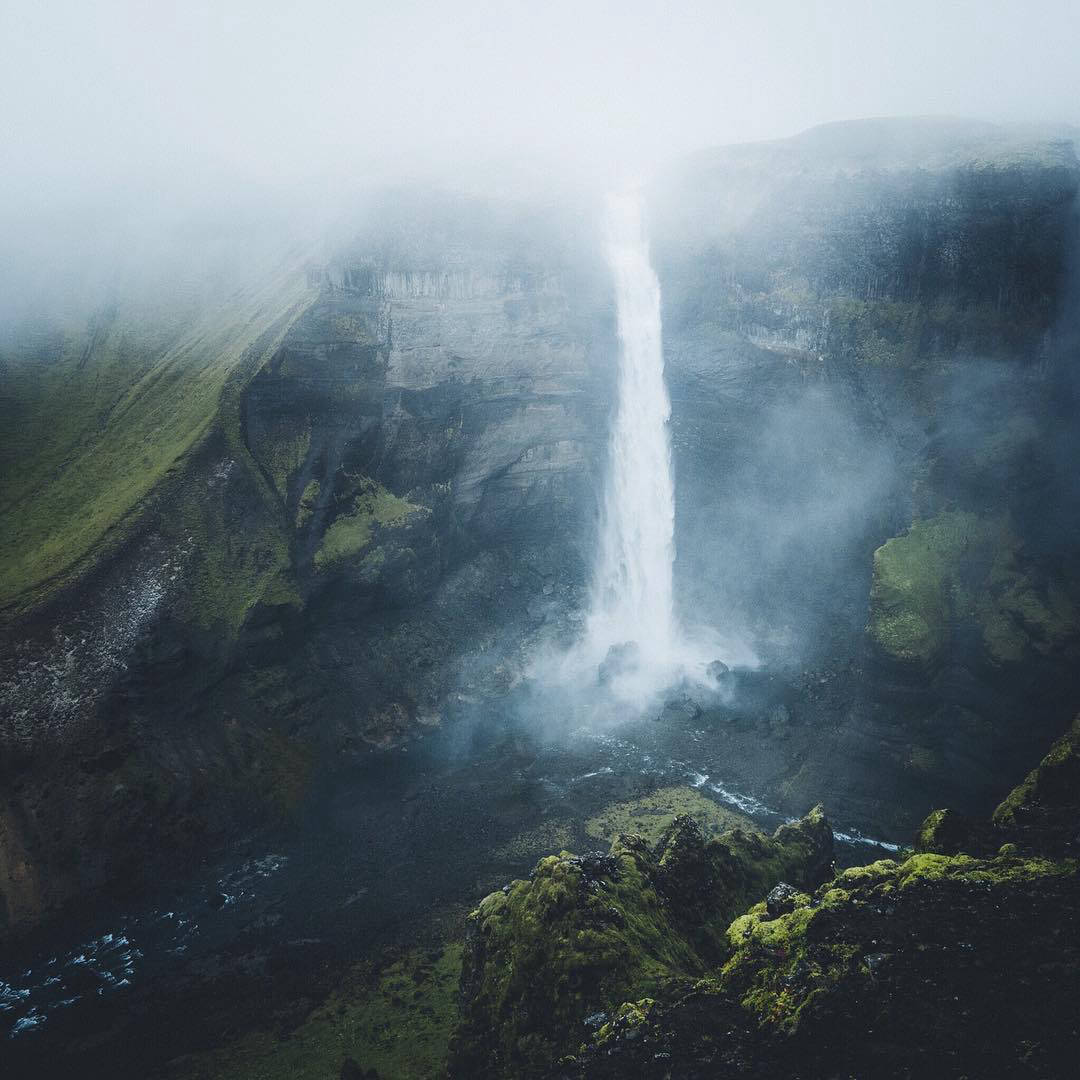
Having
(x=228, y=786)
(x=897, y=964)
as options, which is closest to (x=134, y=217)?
(x=228, y=786)

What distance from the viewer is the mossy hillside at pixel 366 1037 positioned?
23.2 metres

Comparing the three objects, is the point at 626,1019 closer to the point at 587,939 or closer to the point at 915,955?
the point at 587,939

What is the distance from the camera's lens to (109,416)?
55531mm

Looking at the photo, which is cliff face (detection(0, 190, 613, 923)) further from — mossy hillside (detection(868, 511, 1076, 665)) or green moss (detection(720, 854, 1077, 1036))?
green moss (detection(720, 854, 1077, 1036))

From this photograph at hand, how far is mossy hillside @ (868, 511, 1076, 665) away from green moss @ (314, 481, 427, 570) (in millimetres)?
34363

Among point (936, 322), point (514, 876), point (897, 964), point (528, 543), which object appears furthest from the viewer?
point (528, 543)

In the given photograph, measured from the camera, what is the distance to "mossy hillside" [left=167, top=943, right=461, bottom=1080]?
23203 mm

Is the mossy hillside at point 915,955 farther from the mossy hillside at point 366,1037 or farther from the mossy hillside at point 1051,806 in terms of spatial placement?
the mossy hillside at point 366,1037

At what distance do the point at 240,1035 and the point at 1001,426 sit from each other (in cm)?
5460

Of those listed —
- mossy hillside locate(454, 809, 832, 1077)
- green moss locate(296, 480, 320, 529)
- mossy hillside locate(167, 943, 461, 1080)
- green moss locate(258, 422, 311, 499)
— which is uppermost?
green moss locate(258, 422, 311, 499)

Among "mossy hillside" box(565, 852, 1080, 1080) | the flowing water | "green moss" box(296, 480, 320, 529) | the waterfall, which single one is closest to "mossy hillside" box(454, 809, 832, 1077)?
"mossy hillside" box(565, 852, 1080, 1080)

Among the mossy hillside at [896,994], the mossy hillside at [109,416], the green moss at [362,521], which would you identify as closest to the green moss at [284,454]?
the mossy hillside at [109,416]

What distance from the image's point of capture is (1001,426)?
44.8 metres

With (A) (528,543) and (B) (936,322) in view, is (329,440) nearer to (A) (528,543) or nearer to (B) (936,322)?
(A) (528,543)
